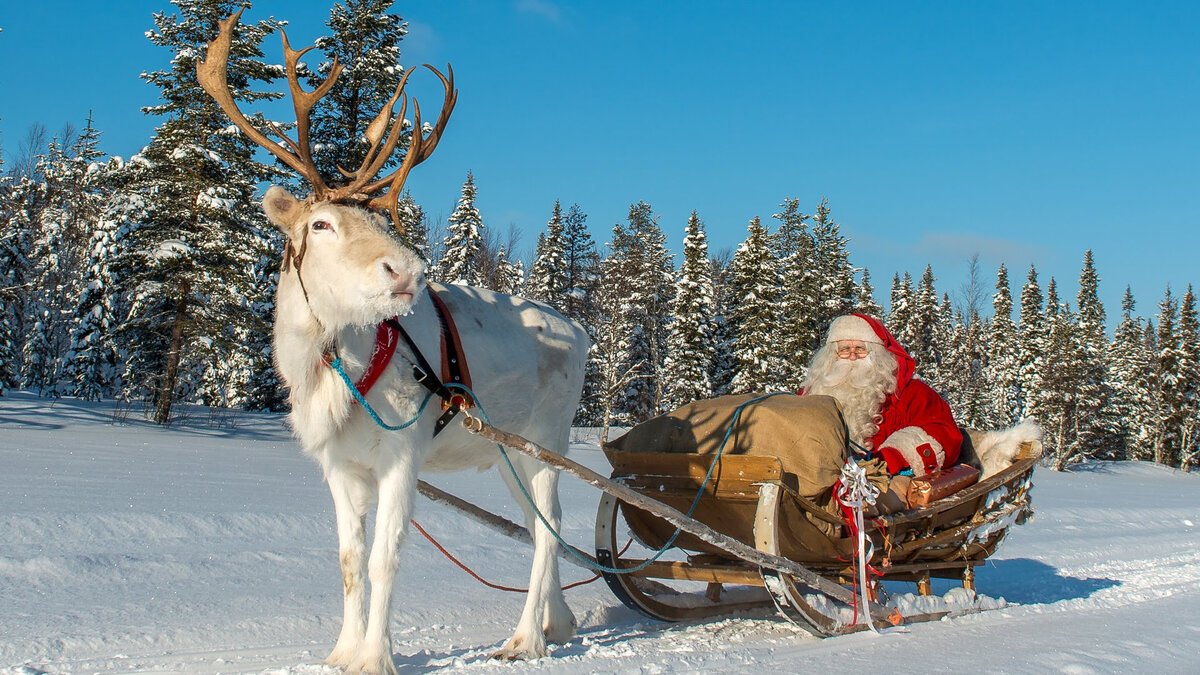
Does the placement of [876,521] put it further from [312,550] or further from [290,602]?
[312,550]

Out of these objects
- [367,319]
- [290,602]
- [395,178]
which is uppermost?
[395,178]

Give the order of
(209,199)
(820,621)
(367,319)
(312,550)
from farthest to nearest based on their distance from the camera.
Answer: (209,199), (312,550), (820,621), (367,319)

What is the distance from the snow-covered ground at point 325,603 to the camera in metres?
4.82

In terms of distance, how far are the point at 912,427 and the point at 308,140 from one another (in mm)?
4845

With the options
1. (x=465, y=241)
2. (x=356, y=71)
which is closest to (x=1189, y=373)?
(x=465, y=241)

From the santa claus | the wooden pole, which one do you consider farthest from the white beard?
the wooden pole

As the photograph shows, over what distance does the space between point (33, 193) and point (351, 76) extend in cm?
2636

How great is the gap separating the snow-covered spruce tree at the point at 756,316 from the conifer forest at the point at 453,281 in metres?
0.14

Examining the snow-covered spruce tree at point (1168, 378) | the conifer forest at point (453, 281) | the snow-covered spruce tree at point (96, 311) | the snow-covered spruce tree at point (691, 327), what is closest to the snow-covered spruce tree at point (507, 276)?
the conifer forest at point (453, 281)

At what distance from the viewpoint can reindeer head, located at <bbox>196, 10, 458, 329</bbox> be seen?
13.6ft

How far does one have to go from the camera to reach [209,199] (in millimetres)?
23547

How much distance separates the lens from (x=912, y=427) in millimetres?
6793

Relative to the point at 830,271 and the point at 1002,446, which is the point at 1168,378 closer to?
the point at 830,271

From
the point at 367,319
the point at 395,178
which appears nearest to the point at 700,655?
the point at 367,319
